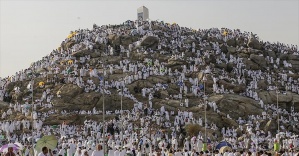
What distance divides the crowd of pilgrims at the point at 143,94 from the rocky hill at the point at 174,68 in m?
0.25

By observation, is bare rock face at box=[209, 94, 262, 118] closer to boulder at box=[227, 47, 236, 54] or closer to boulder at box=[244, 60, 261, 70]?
boulder at box=[244, 60, 261, 70]

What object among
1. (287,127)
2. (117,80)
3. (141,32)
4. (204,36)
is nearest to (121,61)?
(117,80)

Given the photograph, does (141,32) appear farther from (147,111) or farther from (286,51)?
(147,111)

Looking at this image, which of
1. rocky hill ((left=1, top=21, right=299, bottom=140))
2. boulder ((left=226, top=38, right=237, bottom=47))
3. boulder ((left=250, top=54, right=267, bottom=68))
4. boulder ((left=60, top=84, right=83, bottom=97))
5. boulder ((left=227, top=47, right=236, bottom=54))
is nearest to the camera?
rocky hill ((left=1, top=21, right=299, bottom=140))

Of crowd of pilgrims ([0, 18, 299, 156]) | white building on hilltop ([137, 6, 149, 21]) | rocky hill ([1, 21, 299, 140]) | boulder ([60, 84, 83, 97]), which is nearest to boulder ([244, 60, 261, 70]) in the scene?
rocky hill ([1, 21, 299, 140])

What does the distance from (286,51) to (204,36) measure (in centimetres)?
1204

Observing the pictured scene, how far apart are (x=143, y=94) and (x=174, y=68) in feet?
28.7

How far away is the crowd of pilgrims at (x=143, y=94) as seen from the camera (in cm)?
3984

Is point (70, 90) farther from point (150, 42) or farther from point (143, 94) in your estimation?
point (150, 42)

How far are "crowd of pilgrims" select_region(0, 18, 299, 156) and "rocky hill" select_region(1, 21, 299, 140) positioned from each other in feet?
0.82

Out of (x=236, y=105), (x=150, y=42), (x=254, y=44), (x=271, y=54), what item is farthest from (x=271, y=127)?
(x=150, y=42)

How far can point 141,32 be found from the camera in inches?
2904

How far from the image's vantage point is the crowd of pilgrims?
39844 millimetres

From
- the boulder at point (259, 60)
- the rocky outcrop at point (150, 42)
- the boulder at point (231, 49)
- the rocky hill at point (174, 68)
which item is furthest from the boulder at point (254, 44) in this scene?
the rocky outcrop at point (150, 42)
